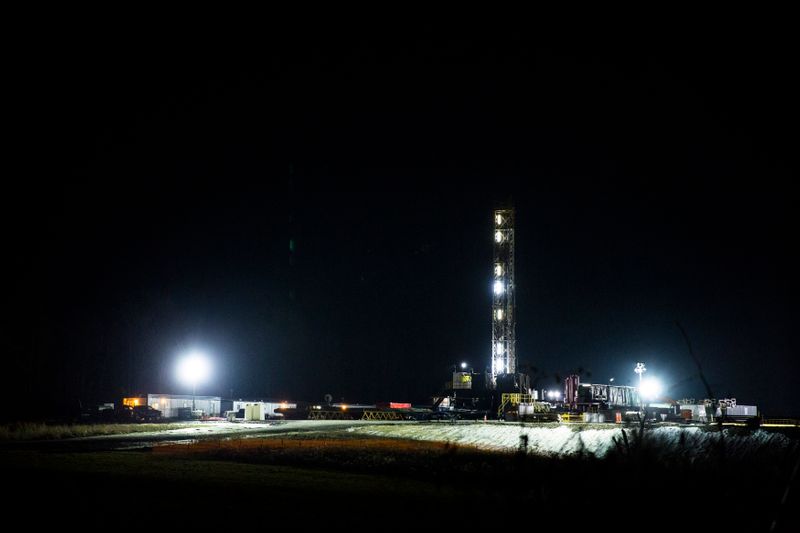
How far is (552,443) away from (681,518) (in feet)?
75.2

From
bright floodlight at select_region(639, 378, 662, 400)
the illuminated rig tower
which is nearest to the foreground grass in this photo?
the illuminated rig tower

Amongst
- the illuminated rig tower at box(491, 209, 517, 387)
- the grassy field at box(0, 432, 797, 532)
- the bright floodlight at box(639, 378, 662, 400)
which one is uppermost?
the illuminated rig tower at box(491, 209, 517, 387)

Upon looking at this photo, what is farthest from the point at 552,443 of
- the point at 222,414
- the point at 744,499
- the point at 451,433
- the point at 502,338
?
the point at 502,338

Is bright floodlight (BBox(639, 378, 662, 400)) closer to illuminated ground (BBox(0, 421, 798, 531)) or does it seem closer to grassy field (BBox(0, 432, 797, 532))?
illuminated ground (BBox(0, 421, 798, 531))

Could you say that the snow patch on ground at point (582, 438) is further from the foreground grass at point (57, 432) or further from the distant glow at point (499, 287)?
the distant glow at point (499, 287)

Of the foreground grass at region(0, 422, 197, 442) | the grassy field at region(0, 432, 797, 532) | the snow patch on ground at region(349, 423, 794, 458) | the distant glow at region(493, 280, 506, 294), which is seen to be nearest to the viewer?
the grassy field at region(0, 432, 797, 532)

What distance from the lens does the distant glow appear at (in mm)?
84312

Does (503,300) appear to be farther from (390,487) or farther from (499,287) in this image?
(390,487)

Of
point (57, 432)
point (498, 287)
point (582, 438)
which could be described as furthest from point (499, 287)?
point (57, 432)

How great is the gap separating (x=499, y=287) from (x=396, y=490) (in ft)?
227

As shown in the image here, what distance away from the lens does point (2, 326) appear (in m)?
93.8

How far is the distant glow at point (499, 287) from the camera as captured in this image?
84.3m

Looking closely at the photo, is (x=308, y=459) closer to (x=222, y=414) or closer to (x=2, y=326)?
(x=222, y=414)

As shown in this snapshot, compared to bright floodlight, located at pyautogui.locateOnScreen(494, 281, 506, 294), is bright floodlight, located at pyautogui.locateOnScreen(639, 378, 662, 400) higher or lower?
lower
